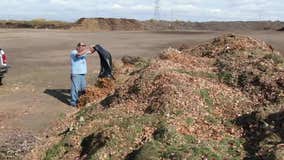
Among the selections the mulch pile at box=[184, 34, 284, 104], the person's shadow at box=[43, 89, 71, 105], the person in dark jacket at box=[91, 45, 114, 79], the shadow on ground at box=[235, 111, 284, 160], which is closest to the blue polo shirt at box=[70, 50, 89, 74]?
the person in dark jacket at box=[91, 45, 114, 79]

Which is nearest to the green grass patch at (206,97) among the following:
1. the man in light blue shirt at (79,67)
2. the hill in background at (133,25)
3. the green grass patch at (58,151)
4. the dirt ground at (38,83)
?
the green grass patch at (58,151)

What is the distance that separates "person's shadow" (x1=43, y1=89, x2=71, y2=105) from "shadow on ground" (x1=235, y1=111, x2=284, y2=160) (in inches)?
282

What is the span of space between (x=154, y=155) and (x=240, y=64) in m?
4.31

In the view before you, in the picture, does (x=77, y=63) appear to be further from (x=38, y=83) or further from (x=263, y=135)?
(x=263, y=135)

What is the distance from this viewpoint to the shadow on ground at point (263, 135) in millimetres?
7512

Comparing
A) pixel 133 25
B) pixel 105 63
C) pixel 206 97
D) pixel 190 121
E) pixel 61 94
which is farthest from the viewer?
pixel 133 25

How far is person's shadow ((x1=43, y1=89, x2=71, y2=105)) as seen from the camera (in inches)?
618

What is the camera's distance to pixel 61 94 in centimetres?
1661

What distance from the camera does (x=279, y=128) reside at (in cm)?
809

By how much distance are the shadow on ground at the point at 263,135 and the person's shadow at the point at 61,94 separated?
7.16m

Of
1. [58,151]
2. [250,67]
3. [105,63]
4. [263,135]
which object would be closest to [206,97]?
[250,67]

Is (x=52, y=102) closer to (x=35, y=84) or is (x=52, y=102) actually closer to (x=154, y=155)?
(x=35, y=84)

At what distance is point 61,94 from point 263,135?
927 cm

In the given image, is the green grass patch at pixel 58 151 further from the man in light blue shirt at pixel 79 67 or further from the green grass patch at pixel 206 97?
the man in light blue shirt at pixel 79 67
